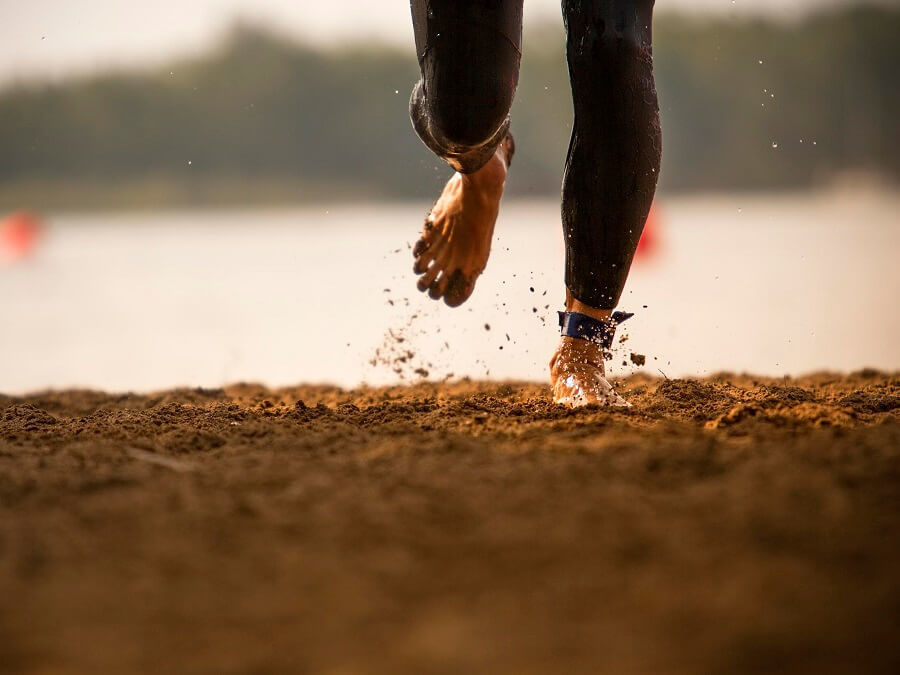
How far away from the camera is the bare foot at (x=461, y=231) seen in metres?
2.46

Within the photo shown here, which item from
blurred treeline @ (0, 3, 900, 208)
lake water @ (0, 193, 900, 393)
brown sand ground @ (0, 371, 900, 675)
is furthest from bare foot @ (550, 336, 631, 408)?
blurred treeline @ (0, 3, 900, 208)

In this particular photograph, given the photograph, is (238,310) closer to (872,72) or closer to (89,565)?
(89,565)

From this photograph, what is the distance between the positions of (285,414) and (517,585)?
1171 mm

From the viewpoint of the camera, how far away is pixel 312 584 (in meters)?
0.98

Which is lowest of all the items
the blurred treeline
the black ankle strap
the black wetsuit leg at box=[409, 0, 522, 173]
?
the black ankle strap

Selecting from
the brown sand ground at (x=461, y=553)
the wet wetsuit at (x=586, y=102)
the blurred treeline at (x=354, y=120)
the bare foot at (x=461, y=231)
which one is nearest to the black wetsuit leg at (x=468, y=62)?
the wet wetsuit at (x=586, y=102)

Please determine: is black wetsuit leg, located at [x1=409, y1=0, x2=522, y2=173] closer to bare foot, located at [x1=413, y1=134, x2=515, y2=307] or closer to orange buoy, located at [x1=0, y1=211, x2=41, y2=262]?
bare foot, located at [x1=413, y1=134, x2=515, y2=307]

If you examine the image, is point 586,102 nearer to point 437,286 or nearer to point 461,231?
Result: point 461,231

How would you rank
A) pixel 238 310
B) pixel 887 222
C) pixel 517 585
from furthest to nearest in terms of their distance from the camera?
pixel 887 222
pixel 238 310
pixel 517 585

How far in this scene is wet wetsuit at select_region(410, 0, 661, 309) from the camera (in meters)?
2.01

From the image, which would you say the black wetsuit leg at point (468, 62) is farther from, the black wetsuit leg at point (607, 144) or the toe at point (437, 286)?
the toe at point (437, 286)

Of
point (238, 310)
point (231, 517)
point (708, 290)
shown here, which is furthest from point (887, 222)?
point (231, 517)

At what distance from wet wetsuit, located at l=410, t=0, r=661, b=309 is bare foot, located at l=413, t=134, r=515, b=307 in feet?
0.89

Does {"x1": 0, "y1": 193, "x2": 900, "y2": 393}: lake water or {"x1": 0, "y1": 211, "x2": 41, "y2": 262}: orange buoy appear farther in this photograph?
{"x1": 0, "y1": 211, "x2": 41, "y2": 262}: orange buoy
